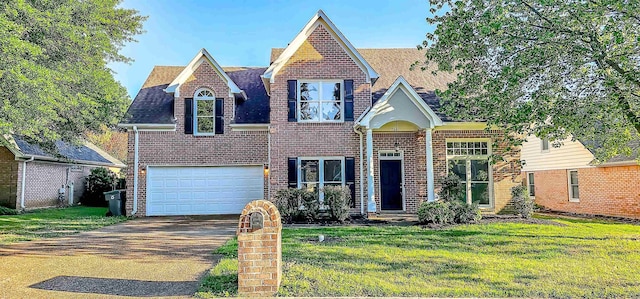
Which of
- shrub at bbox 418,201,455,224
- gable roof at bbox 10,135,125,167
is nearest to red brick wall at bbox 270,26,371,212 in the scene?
shrub at bbox 418,201,455,224

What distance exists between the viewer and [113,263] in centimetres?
729

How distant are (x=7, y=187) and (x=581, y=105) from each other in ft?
73.4

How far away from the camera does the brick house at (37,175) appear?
18.1m

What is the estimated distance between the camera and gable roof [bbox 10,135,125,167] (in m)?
17.8

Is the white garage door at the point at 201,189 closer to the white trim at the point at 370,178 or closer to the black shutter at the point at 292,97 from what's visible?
the black shutter at the point at 292,97

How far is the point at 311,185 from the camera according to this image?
14.1 metres

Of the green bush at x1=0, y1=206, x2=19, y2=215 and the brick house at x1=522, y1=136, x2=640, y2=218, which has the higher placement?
the brick house at x1=522, y1=136, x2=640, y2=218

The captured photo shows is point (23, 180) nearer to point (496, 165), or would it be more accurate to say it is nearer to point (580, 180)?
point (496, 165)

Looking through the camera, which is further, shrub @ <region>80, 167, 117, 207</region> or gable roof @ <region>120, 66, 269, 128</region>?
shrub @ <region>80, 167, 117, 207</region>

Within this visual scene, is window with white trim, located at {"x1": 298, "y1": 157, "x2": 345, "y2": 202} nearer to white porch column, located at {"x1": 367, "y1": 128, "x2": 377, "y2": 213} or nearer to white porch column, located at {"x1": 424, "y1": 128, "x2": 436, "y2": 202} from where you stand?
white porch column, located at {"x1": 367, "y1": 128, "x2": 377, "y2": 213}

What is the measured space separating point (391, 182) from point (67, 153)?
1821cm

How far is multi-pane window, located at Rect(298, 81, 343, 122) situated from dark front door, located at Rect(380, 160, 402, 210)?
247cm

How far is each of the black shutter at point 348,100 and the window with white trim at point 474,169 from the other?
3812mm

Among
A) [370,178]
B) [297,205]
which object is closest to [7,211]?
[297,205]
